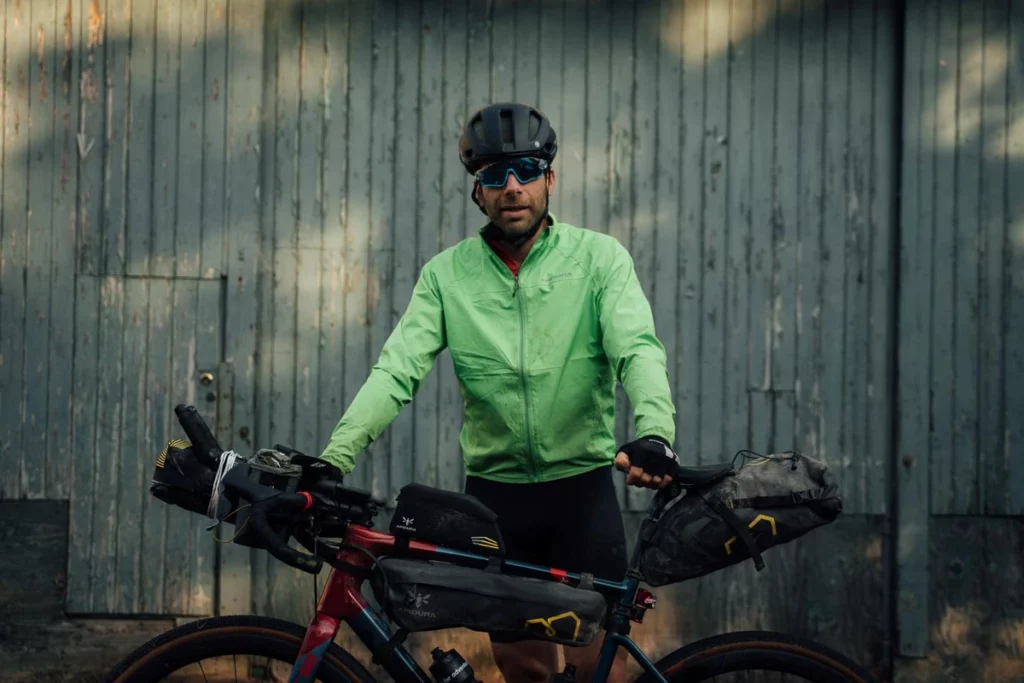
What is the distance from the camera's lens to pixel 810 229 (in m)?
6.40

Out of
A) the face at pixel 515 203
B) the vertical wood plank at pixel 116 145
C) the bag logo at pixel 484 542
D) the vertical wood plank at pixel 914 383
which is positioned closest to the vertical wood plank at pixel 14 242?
the vertical wood plank at pixel 116 145

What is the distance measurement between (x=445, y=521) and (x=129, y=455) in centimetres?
329

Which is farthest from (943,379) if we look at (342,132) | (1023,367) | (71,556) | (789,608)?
(71,556)

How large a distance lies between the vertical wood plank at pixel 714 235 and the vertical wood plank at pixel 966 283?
1105 millimetres

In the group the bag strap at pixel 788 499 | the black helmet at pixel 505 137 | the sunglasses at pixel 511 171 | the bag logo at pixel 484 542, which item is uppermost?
the black helmet at pixel 505 137

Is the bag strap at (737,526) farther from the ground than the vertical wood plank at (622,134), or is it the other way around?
the vertical wood plank at (622,134)

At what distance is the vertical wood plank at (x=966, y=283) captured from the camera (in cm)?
632

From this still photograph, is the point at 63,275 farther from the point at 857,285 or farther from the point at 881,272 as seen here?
the point at 881,272

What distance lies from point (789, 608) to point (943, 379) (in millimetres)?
1323

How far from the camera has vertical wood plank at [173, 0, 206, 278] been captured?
6270mm

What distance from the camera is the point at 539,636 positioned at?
3381 millimetres

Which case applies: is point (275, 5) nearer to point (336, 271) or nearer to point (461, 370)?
point (336, 271)

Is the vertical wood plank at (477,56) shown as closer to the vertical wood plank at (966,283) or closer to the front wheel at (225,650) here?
the vertical wood plank at (966,283)

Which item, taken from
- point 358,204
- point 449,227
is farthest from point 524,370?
point 358,204
